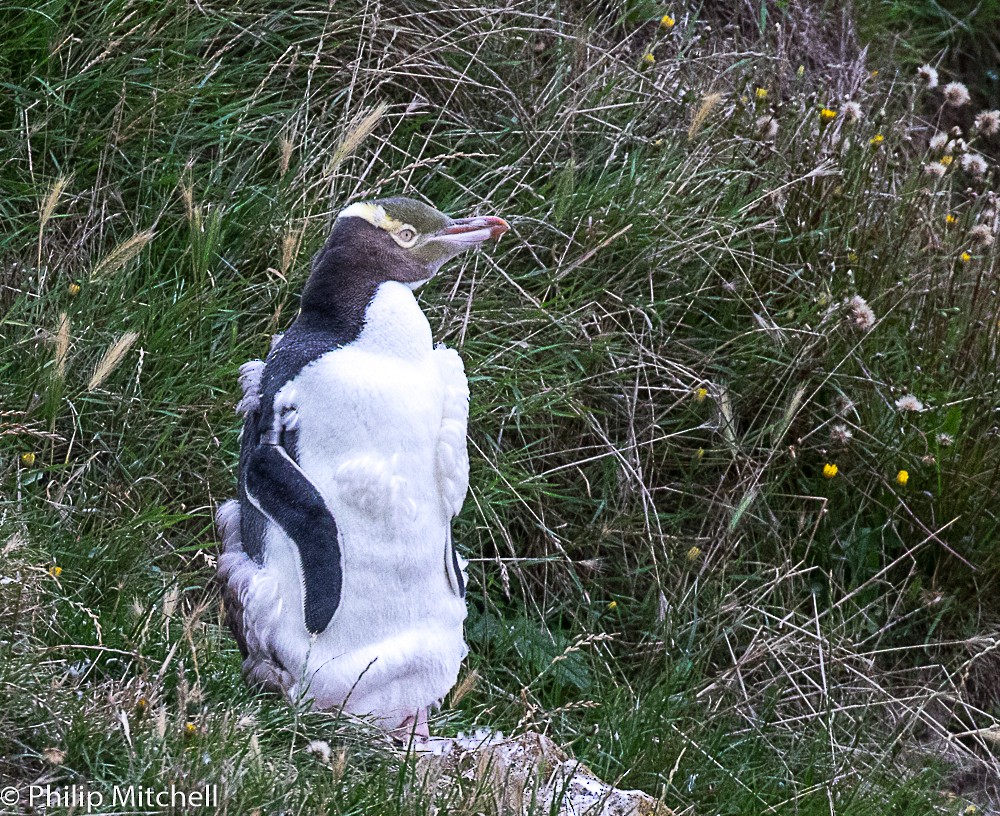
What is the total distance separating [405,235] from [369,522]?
62cm

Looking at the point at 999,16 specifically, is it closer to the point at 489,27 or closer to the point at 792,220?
the point at 792,220

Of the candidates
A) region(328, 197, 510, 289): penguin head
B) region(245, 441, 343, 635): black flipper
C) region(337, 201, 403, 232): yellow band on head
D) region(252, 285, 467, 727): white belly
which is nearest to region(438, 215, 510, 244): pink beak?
region(328, 197, 510, 289): penguin head

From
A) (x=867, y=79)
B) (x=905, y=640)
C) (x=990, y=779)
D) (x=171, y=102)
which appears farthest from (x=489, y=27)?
(x=990, y=779)

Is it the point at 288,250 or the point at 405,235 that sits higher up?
the point at 405,235

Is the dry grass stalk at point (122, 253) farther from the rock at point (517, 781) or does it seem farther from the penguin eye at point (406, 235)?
the rock at point (517, 781)

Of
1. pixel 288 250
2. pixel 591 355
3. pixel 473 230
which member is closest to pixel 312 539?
pixel 473 230

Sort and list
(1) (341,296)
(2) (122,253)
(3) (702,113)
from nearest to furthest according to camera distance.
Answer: (1) (341,296)
(2) (122,253)
(3) (702,113)

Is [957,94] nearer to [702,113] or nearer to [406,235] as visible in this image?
[702,113]

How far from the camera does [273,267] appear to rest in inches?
169

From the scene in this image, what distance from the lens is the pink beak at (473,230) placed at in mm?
2939

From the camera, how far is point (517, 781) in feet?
9.01

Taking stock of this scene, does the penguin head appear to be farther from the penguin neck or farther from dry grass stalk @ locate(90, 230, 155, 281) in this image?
dry grass stalk @ locate(90, 230, 155, 281)

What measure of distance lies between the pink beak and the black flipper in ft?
2.01

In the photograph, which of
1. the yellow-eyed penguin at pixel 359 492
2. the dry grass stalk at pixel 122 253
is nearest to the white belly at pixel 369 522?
the yellow-eyed penguin at pixel 359 492
